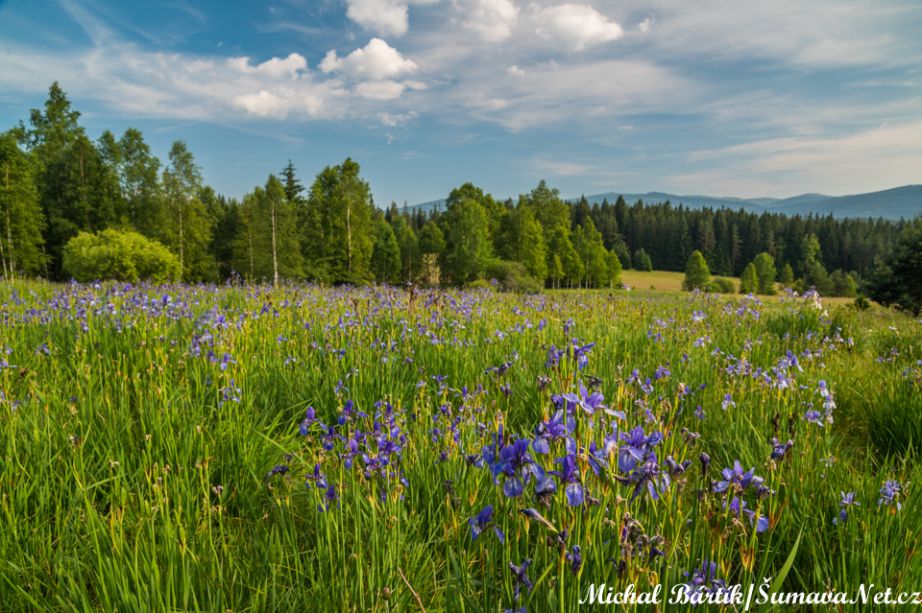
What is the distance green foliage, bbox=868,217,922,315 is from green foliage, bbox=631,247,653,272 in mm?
92238

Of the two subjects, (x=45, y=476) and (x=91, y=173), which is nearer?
(x=45, y=476)

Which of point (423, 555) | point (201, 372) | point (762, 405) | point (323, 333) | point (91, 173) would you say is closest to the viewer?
point (423, 555)

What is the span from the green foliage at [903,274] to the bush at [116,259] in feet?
143

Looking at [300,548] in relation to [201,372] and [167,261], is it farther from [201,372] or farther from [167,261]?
[167,261]

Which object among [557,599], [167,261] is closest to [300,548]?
[557,599]

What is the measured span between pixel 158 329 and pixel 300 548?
3.53 meters

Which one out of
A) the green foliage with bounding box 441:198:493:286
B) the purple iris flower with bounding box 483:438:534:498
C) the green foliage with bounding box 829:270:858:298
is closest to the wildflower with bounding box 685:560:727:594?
the purple iris flower with bounding box 483:438:534:498

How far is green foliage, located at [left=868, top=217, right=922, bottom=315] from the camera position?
32531mm

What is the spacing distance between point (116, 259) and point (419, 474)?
26.5 metres

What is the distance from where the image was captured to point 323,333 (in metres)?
5.73

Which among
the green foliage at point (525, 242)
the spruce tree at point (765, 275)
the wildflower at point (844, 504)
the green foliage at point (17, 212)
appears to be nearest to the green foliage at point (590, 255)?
the green foliage at point (525, 242)

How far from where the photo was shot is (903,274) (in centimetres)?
3412

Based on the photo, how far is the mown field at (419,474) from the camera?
70.6 inches

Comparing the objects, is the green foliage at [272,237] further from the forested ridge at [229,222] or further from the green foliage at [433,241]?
the green foliage at [433,241]
